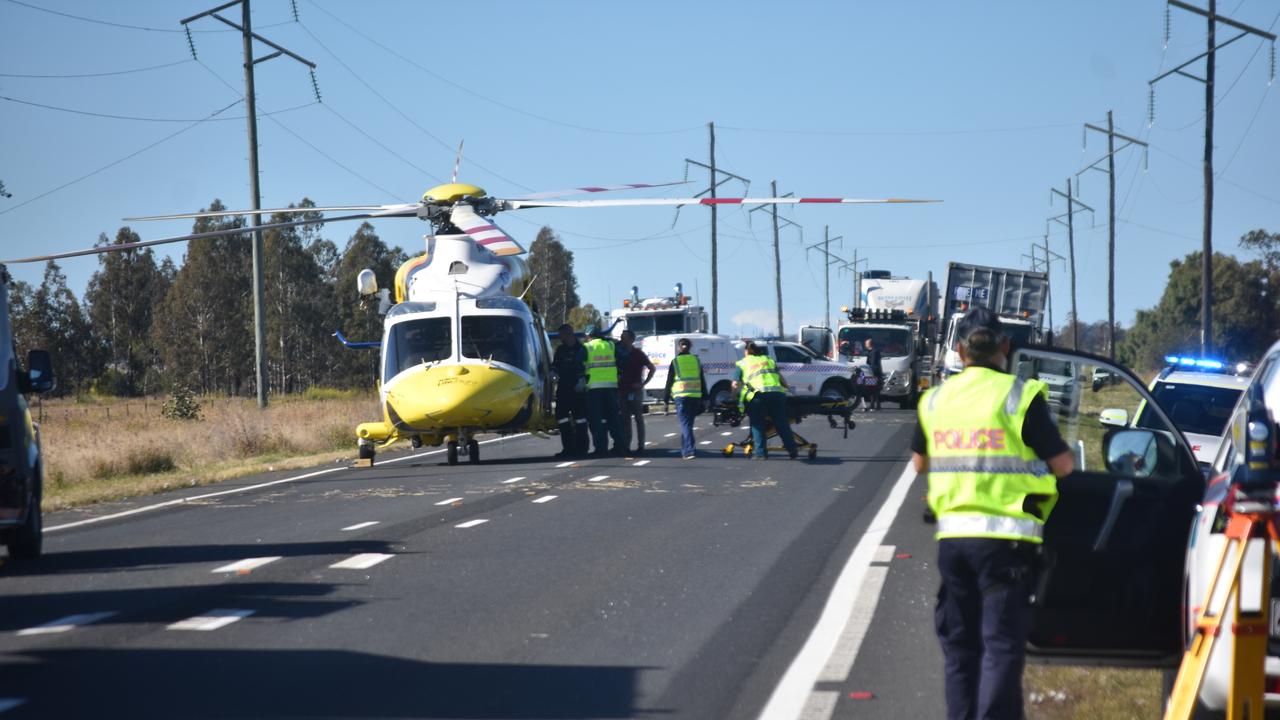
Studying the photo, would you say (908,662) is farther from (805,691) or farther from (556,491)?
(556,491)

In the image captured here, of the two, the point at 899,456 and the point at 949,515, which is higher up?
the point at 949,515

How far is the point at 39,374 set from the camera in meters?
11.9

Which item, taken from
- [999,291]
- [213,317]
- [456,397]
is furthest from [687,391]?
[213,317]

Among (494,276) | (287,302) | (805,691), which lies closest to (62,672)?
(805,691)

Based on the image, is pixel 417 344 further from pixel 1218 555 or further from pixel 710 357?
pixel 1218 555

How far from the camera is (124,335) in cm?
10219

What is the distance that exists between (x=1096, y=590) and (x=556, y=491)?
35.9ft

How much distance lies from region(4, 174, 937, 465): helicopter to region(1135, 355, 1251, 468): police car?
816 cm

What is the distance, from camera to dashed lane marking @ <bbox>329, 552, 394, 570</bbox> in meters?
11.0

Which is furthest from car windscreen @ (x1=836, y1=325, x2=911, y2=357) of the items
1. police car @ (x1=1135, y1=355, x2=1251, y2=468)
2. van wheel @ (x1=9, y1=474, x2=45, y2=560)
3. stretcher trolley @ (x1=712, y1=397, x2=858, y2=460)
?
van wheel @ (x1=9, y1=474, x2=45, y2=560)

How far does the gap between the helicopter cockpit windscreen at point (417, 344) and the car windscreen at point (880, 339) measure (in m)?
21.7

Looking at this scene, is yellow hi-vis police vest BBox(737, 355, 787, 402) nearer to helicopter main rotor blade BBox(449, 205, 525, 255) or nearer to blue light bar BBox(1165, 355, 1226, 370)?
helicopter main rotor blade BBox(449, 205, 525, 255)

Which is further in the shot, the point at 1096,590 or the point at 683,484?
the point at 683,484

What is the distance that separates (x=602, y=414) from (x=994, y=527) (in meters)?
17.2
